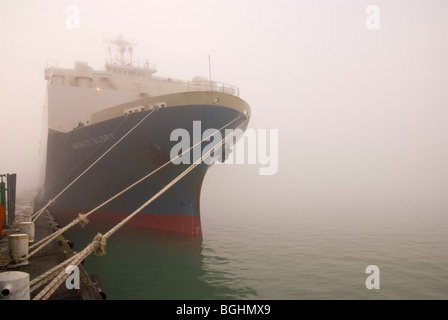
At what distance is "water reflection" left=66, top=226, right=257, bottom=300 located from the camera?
8297 millimetres

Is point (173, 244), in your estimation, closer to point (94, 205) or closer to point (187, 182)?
point (187, 182)

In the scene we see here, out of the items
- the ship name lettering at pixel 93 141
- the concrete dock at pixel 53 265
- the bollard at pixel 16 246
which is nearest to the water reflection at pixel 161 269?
the concrete dock at pixel 53 265

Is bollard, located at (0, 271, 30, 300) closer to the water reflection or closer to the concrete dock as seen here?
the concrete dock

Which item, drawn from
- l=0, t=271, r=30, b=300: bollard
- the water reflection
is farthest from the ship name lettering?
l=0, t=271, r=30, b=300: bollard

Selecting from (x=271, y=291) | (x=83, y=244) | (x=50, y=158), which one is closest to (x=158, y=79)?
(x=50, y=158)

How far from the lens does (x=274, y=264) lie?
11.0 metres

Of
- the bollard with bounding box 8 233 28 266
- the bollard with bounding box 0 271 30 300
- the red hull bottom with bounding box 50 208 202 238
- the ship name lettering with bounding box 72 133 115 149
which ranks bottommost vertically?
the red hull bottom with bounding box 50 208 202 238

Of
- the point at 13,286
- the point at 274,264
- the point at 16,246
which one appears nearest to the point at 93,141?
the point at 16,246

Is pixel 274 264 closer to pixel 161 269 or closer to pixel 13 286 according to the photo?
pixel 161 269

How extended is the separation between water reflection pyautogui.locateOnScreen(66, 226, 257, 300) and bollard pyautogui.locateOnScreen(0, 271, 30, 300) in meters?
4.52

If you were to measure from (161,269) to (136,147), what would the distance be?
5.52 m

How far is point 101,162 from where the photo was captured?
45.6ft
